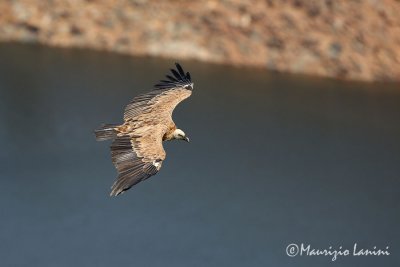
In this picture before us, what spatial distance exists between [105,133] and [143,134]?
774 mm

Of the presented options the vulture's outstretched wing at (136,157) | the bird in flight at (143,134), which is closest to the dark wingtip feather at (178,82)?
the bird in flight at (143,134)

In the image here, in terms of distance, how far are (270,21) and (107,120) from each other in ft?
26.5

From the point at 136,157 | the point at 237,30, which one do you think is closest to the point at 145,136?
the point at 136,157

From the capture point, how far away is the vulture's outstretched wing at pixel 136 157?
16859 mm

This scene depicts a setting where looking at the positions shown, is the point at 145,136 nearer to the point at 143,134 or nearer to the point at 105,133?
the point at 143,134

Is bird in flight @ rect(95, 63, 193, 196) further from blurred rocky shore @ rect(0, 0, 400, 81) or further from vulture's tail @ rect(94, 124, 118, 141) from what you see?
blurred rocky shore @ rect(0, 0, 400, 81)

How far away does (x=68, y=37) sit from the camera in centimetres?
3275

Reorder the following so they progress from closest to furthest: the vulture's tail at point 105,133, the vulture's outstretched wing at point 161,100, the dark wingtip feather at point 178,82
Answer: the vulture's tail at point 105,133
the vulture's outstretched wing at point 161,100
the dark wingtip feather at point 178,82

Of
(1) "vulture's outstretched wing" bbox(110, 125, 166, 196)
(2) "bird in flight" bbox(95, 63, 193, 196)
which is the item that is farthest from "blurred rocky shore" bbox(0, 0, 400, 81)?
(1) "vulture's outstretched wing" bbox(110, 125, 166, 196)

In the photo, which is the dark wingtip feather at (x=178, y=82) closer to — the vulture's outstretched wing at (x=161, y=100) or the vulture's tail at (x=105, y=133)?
the vulture's outstretched wing at (x=161, y=100)

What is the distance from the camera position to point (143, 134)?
18484 mm

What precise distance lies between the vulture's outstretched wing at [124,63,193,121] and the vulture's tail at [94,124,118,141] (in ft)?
3.71

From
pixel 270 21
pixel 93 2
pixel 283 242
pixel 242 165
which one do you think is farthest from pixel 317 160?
pixel 93 2

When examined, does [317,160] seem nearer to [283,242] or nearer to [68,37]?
[283,242]
